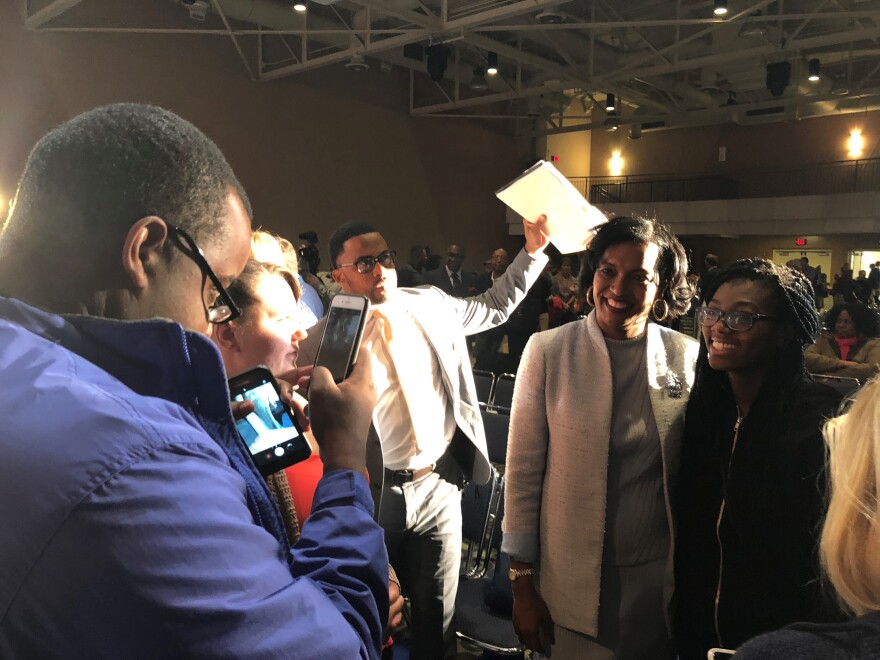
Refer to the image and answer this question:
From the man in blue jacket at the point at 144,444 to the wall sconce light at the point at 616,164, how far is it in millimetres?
22486

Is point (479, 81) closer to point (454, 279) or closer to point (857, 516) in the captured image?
point (454, 279)

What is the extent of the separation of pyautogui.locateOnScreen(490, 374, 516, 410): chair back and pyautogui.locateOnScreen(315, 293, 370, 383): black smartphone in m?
3.30

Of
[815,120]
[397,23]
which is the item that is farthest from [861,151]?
[397,23]

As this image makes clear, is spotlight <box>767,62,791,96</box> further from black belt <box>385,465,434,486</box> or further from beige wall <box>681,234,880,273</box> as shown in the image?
black belt <box>385,465,434,486</box>

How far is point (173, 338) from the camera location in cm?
71

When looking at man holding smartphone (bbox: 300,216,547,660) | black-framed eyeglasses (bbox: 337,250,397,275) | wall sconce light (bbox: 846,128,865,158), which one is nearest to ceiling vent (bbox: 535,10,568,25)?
man holding smartphone (bbox: 300,216,547,660)

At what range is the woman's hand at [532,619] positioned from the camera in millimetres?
1800

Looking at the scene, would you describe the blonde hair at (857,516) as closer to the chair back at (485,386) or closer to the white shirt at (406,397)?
the white shirt at (406,397)

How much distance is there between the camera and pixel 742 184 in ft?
66.3

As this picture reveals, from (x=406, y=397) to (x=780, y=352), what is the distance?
1295 millimetres

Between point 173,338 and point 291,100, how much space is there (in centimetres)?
1361

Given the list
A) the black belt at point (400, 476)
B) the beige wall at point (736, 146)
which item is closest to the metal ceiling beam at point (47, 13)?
the black belt at point (400, 476)

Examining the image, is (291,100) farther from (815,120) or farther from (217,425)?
(815,120)

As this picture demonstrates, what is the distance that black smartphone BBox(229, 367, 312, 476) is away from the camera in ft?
3.44
